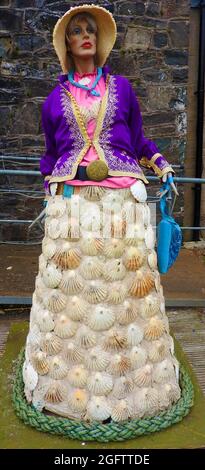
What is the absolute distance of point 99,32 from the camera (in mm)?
2629

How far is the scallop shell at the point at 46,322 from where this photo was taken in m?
2.52

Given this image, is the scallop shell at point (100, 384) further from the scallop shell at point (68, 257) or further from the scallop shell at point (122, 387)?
the scallop shell at point (68, 257)

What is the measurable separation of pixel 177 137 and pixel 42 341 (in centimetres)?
439

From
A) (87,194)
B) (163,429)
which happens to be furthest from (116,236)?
(163,429)

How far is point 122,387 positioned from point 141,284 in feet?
1.69

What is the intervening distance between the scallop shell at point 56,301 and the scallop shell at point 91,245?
25 cm

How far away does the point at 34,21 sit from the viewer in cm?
595

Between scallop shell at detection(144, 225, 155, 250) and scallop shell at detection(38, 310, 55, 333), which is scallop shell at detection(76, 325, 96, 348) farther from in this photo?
scallop shell at detection(144, 225, 155, 250)

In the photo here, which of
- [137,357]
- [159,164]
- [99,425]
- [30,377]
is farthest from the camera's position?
[159,164]

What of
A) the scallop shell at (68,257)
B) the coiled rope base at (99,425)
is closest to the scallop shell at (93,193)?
the scallop shell at (68,257)

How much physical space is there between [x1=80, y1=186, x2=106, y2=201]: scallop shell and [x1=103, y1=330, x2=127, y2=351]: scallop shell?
0.67 metres

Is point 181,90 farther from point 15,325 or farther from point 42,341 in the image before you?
point 42,341

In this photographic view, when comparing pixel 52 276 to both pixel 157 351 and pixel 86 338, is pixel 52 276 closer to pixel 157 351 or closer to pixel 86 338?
pixel 86 338

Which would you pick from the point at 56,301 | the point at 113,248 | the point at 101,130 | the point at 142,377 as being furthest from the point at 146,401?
the point at 101,130
